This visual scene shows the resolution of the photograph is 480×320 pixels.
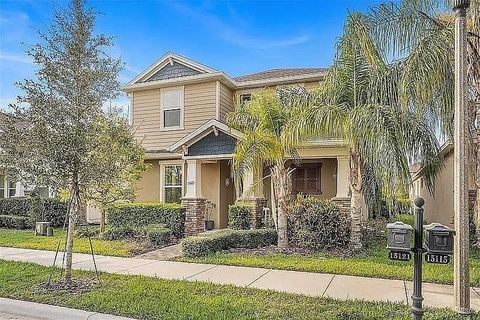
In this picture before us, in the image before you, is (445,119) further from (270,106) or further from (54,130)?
(54,130)

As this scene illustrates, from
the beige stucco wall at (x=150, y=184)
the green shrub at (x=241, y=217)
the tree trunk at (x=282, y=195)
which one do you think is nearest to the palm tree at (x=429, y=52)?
the tree trunk at (x=282, y=195)

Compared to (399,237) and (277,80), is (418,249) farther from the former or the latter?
(277,80)

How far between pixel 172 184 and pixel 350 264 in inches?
362

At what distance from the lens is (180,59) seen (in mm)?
15789

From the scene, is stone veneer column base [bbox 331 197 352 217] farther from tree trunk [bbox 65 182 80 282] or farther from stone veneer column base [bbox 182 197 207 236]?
tree trunk [bbox 65 182 80 282]

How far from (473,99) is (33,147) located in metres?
9.35

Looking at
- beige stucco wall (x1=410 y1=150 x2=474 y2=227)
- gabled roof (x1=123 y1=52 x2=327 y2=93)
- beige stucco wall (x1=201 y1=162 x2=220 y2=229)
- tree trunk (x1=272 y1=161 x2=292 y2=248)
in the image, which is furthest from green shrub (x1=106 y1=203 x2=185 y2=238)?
beige stucco wall (x1=410 y1=150 x2=474 y2=227)

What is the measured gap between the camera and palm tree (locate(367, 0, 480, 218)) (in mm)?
7258

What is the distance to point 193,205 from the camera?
1226 cm

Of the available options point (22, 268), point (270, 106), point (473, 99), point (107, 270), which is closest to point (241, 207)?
point (270, 106)

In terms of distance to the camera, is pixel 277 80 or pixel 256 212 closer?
pixel 256 212

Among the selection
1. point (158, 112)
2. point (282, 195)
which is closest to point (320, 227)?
Answer: point (282, 195)

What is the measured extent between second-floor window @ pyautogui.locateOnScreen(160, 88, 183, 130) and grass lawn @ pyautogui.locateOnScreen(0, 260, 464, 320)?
32.4 feet

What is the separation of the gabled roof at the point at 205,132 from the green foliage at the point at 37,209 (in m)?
6.81
